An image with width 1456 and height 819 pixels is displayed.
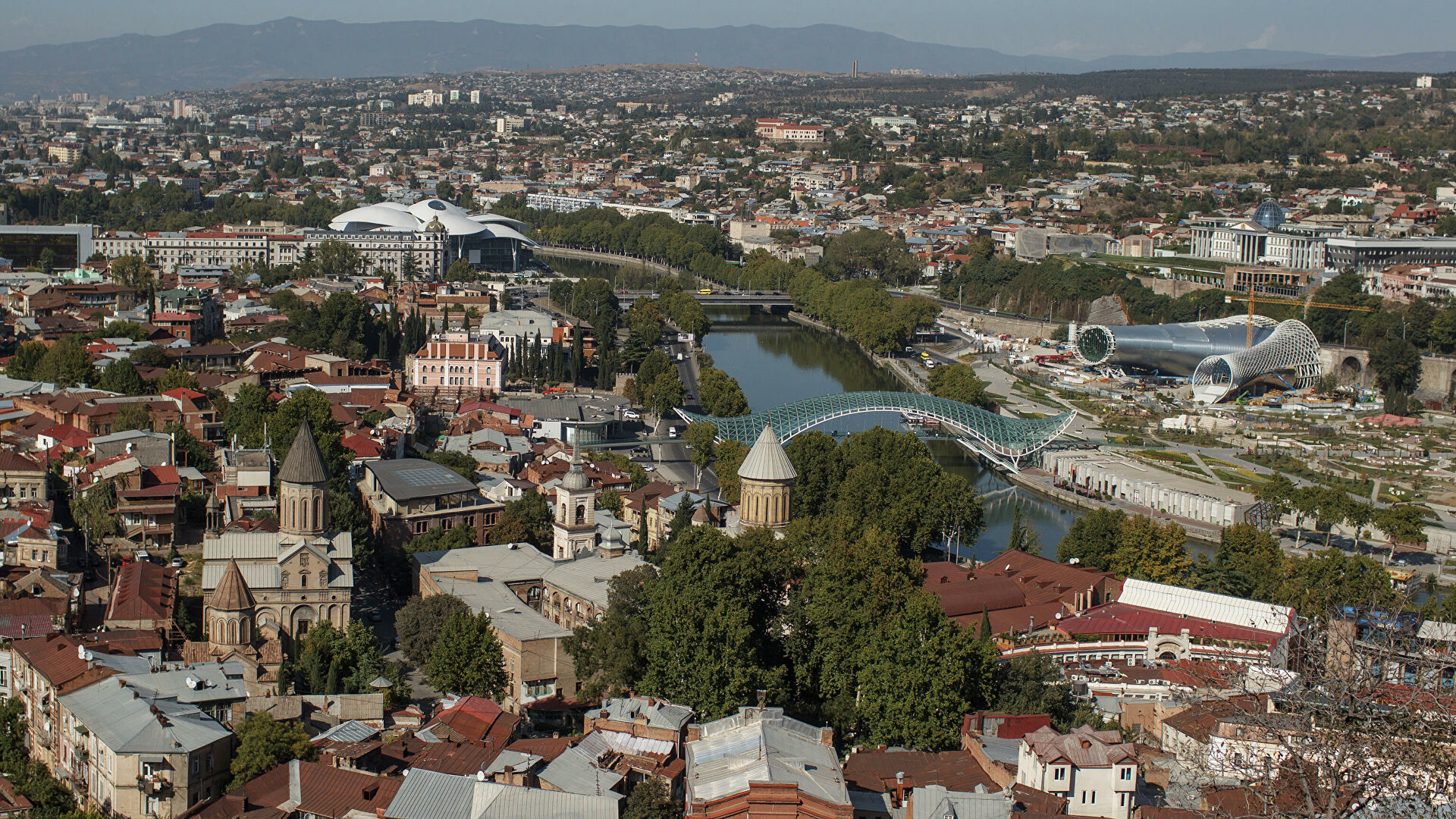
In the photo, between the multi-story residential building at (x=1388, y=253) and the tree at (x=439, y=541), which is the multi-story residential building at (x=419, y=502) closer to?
the tree at (x=439, y=541)

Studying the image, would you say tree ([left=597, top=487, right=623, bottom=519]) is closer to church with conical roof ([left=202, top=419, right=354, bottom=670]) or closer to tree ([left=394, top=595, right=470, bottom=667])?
church with conical roof ([left=202, top=419, right=354, bottom=670])

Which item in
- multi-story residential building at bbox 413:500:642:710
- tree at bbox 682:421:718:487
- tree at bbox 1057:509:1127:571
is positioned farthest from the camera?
tree at bbox 682:421:718:487

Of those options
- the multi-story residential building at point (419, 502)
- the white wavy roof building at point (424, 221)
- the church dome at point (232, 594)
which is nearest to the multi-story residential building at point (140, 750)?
the church dome at point (232, 594)

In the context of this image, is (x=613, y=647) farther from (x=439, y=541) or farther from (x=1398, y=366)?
(x=1398, y=366)

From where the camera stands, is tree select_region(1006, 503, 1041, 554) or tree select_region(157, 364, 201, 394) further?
tree select_region(157, 364, 201, 394)

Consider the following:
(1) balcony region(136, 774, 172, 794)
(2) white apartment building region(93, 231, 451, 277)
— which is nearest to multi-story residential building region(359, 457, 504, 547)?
(1) balcony region(136, 774, 172, 794)

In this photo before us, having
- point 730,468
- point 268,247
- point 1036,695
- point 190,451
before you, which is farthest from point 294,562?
point 268,247

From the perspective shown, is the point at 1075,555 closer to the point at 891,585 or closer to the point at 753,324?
the point at 891,585
